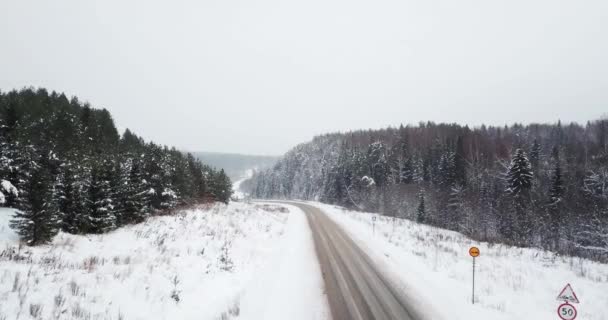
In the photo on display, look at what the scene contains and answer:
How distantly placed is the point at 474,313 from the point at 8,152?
112ft

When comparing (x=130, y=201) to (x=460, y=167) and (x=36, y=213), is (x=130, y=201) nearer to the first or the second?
(x=36, y=213)

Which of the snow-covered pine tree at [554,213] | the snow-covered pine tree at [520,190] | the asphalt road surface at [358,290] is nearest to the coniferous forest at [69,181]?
the asphalt road surface at [358,290]

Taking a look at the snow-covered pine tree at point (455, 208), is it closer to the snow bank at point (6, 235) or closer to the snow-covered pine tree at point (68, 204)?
the snow-covered pine tree at point (68, 204)

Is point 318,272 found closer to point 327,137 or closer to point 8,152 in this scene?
point 8,152

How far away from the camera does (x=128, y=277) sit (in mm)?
6750

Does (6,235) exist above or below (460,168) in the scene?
below

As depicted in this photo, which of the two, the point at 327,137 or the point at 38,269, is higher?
the point at 327,137

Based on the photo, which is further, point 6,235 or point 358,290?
point 6,235

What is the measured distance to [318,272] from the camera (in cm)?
1026

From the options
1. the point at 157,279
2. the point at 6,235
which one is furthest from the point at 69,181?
the point at 157,279

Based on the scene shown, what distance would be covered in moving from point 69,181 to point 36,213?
4778 mm

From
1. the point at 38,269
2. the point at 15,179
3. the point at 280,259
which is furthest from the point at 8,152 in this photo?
the point at 280,259

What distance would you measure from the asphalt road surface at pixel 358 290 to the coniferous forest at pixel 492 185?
20.6 metres

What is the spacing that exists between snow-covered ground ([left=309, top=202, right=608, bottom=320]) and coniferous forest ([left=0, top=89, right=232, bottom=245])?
14670mm
